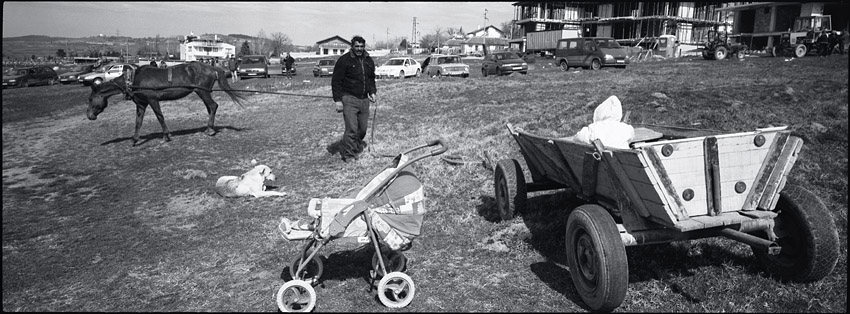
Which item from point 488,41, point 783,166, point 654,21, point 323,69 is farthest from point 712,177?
point 488,41

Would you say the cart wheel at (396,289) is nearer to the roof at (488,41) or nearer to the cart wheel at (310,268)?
the cart wheel at (310,268)

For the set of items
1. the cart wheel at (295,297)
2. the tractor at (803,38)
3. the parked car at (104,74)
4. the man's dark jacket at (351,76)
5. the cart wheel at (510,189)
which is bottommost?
the cart wheel at (295,297)

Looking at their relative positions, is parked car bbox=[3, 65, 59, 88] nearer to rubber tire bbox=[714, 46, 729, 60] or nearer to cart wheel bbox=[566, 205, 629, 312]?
cart wheel bbox=[566, 205, 629, 312]

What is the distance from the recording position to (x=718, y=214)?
130 inches

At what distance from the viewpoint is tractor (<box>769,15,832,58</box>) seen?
25328 mm

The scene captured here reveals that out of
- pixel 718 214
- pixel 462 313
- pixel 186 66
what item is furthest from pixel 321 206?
pixel 186 66

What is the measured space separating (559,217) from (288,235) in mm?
3106

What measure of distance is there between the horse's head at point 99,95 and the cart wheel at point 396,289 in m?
9.48

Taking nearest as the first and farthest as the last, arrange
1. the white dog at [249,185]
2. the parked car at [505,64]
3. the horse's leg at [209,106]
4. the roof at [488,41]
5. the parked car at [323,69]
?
the white dog at [249,185] → the horse's leg at [209,106] → the parked car at [505,64] → the parked car at [323,69] → the roof at [488,41]

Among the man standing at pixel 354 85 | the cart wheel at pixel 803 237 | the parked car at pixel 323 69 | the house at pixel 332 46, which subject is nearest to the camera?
the cart wheel at pixel 803 237

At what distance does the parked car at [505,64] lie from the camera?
24.7 m

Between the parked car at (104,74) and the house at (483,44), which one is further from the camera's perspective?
the house at (483,44)

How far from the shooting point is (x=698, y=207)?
129 inches

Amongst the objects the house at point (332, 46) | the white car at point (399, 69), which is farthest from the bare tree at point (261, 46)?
the white car at point (399, 69)
